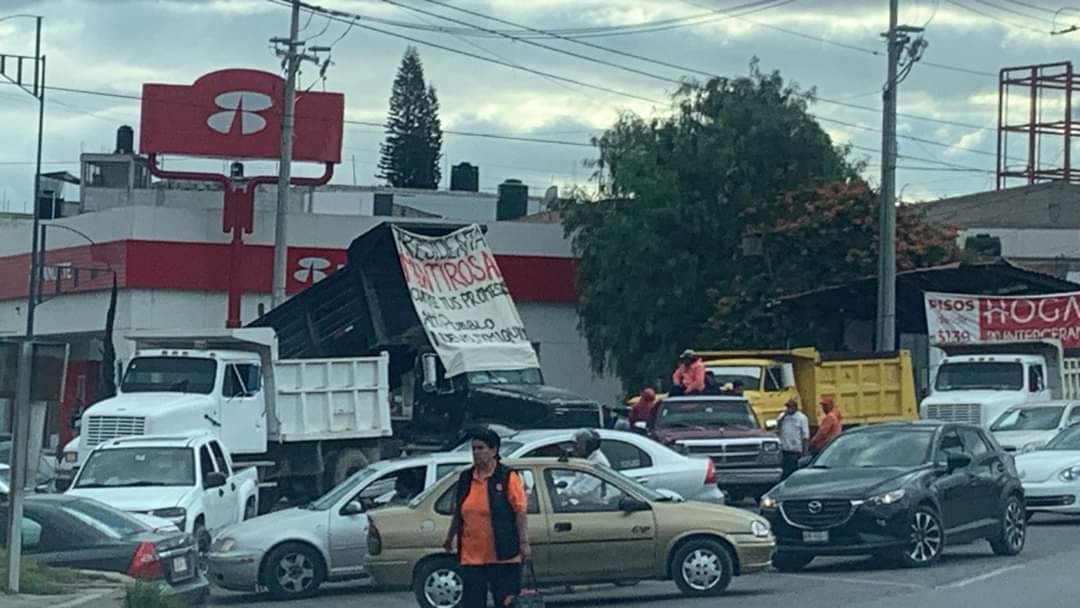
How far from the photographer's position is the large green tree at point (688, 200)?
46312 millimetres

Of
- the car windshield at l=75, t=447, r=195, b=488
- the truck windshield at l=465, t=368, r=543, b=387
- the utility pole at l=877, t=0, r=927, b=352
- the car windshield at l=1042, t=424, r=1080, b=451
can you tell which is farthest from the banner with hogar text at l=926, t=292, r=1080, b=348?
the car windshield at l=75, t=447, r=195, b=488

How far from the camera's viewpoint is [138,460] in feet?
72.7

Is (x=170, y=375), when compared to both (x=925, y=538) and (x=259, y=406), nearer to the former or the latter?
(x=259, y=406)

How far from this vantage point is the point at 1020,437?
30188mm

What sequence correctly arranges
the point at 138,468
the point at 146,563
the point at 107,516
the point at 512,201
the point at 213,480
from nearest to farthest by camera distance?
the point at 146,563, the point at 107,516, the point at 213,480, the point at 138,468, the point at 512,201

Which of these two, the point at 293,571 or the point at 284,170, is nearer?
the point at 293,571

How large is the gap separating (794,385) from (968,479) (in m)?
11.7

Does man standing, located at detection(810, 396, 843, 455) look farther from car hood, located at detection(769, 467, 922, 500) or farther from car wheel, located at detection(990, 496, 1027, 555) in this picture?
car hood, located at detection(769, 467, 922, 500)

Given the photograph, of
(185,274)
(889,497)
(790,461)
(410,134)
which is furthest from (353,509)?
(410,134)

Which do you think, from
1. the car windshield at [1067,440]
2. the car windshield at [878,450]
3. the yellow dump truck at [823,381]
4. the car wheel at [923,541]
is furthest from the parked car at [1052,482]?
the yellow dump truck at [823,381]

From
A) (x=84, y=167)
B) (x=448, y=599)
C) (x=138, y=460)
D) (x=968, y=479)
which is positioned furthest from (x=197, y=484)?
(x=84, y=167)

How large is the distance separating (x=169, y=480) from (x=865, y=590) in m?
9.04

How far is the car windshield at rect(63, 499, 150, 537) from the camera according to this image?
15.6 meters

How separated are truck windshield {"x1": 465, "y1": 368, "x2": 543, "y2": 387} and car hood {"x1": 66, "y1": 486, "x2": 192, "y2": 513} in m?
9.56
